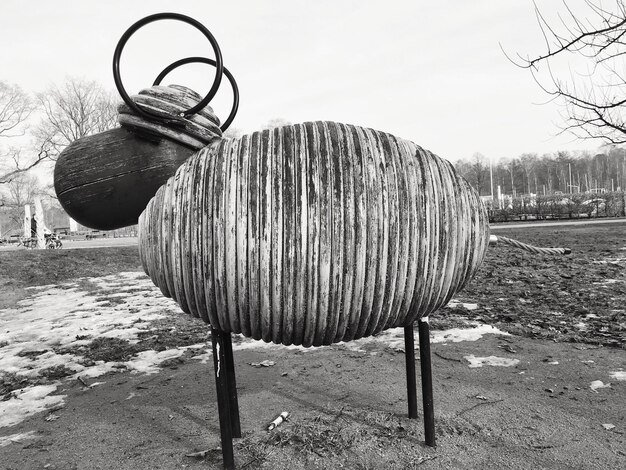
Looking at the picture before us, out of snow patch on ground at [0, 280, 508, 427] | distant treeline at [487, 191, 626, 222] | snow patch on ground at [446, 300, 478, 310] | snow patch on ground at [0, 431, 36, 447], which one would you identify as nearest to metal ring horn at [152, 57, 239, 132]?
snow patch on ground at [0, 431, 36, 447]

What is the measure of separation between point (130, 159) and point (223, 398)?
4.03 feet

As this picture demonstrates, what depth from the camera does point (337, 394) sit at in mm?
3164

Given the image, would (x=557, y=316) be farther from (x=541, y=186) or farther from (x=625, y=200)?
(x=541, y=186)

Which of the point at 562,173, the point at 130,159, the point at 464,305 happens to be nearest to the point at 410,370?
the point at 130,159

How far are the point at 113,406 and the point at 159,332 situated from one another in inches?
78.5

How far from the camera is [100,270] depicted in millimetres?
10883

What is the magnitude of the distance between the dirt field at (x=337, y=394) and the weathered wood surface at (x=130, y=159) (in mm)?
1331

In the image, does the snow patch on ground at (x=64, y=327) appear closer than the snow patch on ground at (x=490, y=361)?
Yes

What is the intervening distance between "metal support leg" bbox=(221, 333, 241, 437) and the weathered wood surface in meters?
0.82

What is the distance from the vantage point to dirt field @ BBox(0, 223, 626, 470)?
239 cm

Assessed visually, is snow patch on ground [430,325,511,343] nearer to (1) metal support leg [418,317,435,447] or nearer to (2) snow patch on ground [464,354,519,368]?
(2) snow patch on ground [464,354,519,368]

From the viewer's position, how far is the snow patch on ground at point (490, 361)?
11.8ft

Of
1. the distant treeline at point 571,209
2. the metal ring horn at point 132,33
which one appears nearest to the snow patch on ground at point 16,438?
the metal ring horn at point 132,33

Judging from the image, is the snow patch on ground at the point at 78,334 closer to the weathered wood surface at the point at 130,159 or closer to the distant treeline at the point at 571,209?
the weathered wood surface at the point at 130,159
